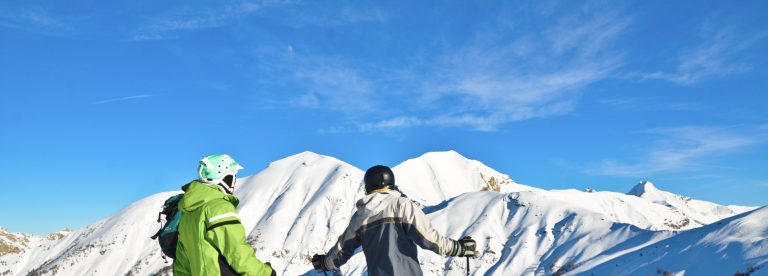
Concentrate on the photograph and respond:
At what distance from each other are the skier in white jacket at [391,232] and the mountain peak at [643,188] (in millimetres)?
134088

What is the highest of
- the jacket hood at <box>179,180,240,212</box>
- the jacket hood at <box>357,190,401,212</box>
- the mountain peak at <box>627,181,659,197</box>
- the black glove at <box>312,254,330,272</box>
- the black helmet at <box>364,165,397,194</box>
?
the mountain peak at <box>627,181,659,197</box>

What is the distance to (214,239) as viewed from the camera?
5070 millimetres

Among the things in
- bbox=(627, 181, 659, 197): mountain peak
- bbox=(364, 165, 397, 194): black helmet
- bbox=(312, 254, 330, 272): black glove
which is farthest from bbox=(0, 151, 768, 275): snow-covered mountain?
bbox=(312, 254, 330, 272): black glove

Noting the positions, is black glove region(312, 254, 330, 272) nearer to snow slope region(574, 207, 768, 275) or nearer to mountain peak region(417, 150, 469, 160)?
snow slope region(574, 207, 768, 275)

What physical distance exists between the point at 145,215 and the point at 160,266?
2199 centimetres

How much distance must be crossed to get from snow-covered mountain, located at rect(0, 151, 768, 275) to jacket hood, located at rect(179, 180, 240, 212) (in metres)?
17.4

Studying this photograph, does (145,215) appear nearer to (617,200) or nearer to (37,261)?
(37,261)

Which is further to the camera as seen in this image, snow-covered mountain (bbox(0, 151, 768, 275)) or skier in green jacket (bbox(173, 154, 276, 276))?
snow-covered mountain (bbox(0, 151, 768, 275))

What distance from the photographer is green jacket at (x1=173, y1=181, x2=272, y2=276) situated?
5055 mm

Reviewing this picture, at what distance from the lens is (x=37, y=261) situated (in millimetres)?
91938

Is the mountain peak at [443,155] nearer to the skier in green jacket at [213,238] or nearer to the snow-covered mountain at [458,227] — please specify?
the snow-covered mountain at [458,227]

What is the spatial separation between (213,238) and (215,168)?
866 millimetres

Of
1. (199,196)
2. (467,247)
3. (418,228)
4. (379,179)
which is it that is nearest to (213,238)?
(199,196)

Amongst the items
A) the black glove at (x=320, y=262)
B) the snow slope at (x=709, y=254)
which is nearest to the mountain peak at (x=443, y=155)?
the snow slope at (x=709, y=254)
